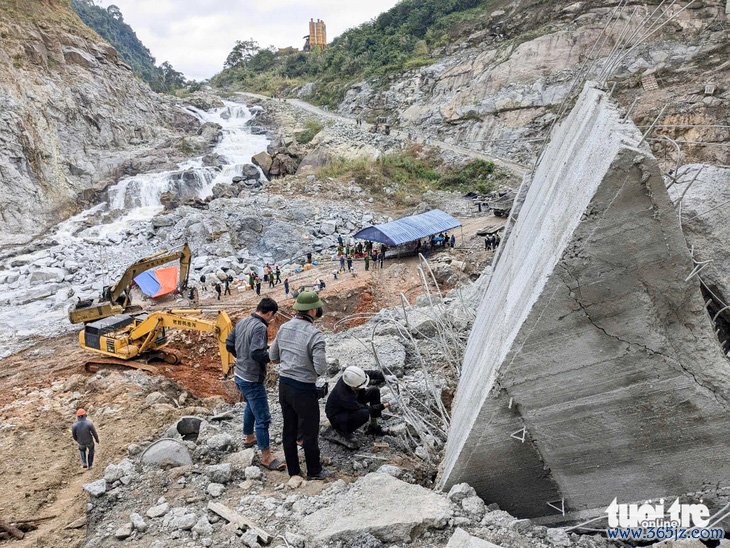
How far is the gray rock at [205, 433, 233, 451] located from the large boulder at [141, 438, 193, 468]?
20 cm

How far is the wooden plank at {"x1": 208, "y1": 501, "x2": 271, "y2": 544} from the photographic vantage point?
309 centimetres

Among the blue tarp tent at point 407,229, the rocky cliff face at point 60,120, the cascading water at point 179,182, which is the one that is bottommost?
the blue tarp tent at point 407,229

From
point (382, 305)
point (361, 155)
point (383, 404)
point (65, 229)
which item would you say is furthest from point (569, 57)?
point (383, 404)

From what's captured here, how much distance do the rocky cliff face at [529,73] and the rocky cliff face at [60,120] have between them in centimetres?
1699

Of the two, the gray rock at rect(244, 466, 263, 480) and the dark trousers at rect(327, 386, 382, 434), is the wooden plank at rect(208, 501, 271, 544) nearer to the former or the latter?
the gray rock at rect(244, 466, 263, 480)

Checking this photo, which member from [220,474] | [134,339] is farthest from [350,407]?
[134,339]

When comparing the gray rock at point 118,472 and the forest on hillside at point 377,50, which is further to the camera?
the forest on hillside at point 377,50

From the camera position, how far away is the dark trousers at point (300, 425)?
3797 mm

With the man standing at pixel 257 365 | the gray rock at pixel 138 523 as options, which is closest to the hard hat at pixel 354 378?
the man standing at pixel 257 365

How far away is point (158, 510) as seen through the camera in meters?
3.59

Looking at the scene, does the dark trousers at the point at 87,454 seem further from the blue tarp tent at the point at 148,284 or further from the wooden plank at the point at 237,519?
the blue tarp tent at the point at 148,284

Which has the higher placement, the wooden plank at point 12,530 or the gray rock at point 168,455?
the gray rock at point 168,455

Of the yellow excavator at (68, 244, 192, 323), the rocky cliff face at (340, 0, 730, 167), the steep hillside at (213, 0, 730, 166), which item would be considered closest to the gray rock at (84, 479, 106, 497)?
the yellow excavator at (68, 244, 192, 323)

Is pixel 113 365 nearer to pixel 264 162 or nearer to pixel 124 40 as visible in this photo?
pixel 264 162
